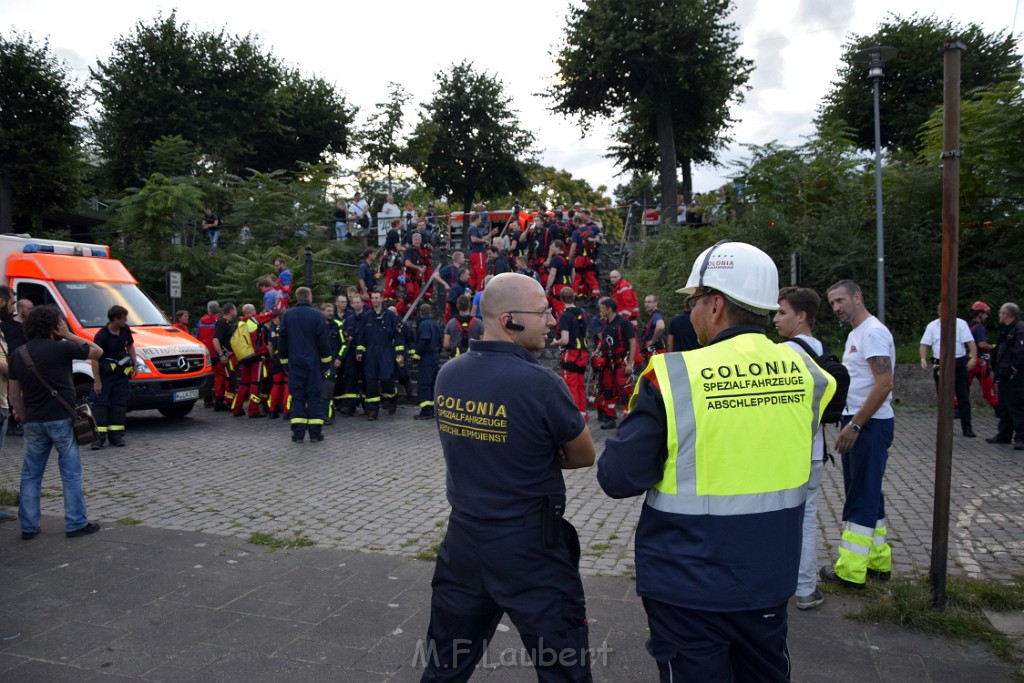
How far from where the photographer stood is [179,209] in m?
22.0

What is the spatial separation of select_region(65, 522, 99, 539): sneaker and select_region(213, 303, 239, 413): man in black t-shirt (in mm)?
7515

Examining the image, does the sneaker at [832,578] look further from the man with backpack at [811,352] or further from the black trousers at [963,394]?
the black trousers at [963,394]

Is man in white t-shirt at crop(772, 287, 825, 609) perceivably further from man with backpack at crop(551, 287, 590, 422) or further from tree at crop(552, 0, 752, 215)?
tree at crop(552, 0, 752, 215)

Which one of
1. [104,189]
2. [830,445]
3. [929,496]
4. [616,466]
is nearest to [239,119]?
[104,189]

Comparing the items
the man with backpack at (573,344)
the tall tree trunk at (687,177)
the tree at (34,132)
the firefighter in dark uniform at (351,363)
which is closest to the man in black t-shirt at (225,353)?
the firefighter in dark uniform at (351,363)

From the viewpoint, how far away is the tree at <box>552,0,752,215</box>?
28.5m

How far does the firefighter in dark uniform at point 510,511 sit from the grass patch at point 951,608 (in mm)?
2698

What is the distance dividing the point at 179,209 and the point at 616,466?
22.3m

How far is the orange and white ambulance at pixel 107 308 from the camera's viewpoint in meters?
12.1

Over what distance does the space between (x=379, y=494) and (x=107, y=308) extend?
7430mm

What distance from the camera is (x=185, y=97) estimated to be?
104 feet

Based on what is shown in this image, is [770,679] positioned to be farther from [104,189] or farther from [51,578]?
[104,189]

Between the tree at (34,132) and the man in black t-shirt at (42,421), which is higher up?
the tree at (34,132)

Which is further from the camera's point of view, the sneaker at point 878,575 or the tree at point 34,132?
the tree at point 34,132
